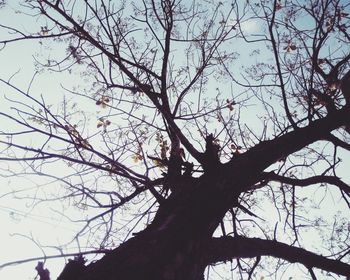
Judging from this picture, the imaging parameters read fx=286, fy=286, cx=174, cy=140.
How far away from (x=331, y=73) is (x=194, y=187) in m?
3.88

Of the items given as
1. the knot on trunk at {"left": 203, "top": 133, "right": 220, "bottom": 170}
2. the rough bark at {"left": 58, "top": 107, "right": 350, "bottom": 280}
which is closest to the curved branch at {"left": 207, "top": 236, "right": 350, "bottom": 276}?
the rough bark at {"left": 58, "top": 107, "right": 350, "bottom": 280}

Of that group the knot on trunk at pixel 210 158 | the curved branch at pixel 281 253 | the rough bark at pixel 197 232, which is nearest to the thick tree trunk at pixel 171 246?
the rough bark at pixel 197 232

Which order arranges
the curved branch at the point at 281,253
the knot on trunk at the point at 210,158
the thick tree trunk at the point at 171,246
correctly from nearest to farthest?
the thick tree trunk at the point at 171,246
the knot on trunk at the point at 210,158
the curved branch at the point at 281,253

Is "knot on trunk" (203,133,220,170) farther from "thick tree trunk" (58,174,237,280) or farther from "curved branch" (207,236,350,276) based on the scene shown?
"curved branch" (207,236,350,276)

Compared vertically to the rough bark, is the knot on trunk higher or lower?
higher

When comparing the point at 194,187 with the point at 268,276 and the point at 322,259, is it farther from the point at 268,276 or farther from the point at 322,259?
the point at 268,276

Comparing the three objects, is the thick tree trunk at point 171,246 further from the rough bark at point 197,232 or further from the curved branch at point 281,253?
the curved branch at point 281,253

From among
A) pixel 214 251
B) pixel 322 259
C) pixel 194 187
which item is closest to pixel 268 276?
pixel 322 259

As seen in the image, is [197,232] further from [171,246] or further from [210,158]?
[210,158]

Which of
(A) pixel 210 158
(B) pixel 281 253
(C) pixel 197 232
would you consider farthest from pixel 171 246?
Answer: (B) pixel 281 253

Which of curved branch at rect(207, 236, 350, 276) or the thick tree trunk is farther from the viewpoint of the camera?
curved branch at rect(207, 236, 350, 276)

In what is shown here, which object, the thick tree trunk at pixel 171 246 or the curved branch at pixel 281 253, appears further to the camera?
the curved branch at pixel 281 253

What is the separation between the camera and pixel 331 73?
4.96 metres

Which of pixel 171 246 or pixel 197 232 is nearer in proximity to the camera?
pixel 171 246
